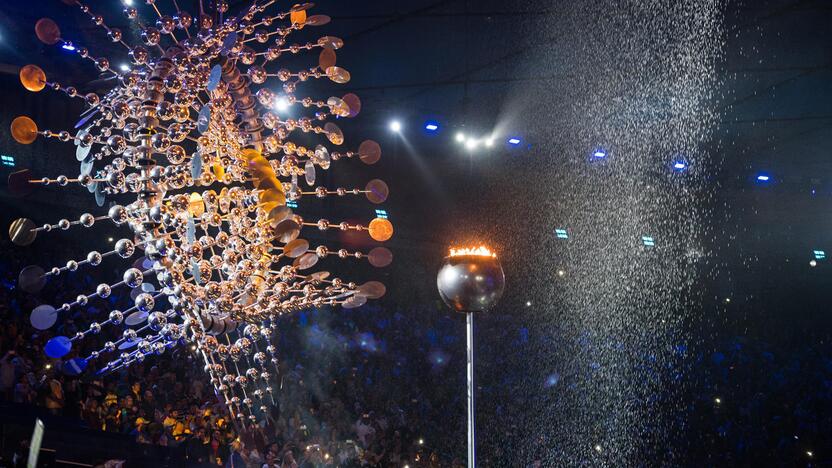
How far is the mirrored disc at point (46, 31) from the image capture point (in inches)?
83.0

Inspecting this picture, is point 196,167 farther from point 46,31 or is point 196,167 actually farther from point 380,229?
point 380,229

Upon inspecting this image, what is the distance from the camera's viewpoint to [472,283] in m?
2.45

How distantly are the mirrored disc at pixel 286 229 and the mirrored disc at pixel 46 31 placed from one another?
87cm

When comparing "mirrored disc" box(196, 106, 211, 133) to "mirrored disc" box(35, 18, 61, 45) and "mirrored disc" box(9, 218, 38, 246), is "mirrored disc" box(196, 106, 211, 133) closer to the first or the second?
"mirrored disc" box(35, 18, 61, 45)

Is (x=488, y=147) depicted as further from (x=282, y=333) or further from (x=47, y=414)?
(x=47, y=414)

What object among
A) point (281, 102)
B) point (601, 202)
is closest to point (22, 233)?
point (281, 102)

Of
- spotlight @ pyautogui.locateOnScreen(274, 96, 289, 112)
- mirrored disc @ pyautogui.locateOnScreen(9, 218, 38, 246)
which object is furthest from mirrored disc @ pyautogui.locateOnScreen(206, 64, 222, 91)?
mirrored disc @ pyautogui.locateOnScreen(9, 218, 38, 246)

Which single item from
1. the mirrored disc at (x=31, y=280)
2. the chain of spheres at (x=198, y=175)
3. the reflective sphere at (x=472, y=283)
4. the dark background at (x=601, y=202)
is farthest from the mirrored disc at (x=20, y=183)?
the dark background at (x=601, y=202)

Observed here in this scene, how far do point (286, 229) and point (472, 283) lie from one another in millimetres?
667

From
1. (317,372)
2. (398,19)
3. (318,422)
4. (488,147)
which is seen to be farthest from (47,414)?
(488,147)

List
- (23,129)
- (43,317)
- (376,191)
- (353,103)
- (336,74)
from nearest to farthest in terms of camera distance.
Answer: (23,129)
(43,317)
(336,74)
(353,103)
(376,191)

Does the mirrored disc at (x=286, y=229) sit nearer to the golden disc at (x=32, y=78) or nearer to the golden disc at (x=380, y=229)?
the golden disc at (x=380, y=229)

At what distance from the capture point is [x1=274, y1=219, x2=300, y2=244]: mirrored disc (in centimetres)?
229

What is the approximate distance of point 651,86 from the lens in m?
7.88
